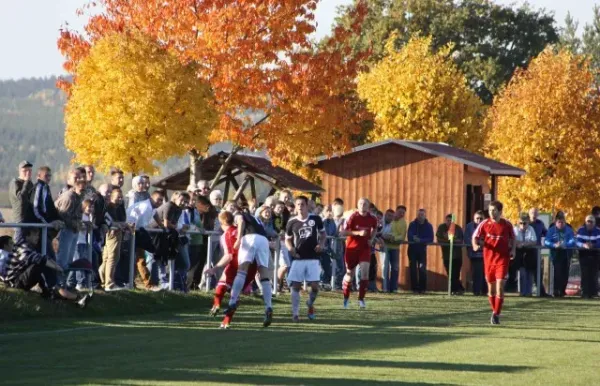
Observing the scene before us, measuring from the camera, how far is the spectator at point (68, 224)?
2117 cm

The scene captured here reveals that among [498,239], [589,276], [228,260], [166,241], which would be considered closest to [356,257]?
[498,239]

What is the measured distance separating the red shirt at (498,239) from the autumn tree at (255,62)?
20.0 m

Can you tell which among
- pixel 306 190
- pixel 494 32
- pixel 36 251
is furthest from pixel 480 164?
pixel 494 32

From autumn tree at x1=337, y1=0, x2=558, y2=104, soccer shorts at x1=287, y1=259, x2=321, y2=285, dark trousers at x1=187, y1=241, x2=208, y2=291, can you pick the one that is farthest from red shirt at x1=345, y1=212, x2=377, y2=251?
autumn tree at x1=337, y1=0, x2=558, y2=104

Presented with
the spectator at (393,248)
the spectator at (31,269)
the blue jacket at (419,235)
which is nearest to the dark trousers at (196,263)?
the spectator at (31,269)

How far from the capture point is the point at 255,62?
141 feet

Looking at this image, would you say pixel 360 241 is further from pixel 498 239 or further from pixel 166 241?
pixel 166 241

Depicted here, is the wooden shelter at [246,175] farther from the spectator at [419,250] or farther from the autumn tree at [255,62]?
the spectator at [419,250]

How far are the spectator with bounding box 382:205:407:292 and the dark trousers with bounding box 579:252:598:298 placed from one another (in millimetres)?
4375

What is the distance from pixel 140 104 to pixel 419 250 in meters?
10.8

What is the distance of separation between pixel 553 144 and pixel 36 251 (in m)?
45.2

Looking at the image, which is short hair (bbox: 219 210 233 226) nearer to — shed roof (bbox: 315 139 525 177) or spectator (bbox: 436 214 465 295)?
spectator (bbox: 436 214 465 295)

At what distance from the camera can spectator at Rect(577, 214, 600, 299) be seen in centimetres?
3331

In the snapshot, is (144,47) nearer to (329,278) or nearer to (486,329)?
(329,278)
